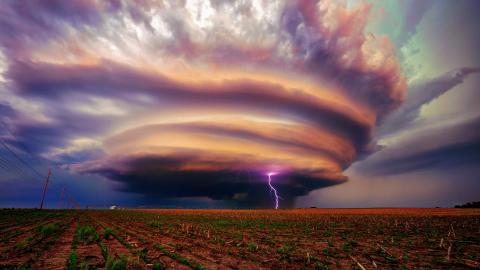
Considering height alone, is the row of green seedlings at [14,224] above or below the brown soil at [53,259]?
above

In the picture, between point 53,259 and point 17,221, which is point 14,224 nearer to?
point 17,221

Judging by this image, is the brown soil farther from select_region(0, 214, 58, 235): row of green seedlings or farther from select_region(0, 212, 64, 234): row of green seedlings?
select_region(0, 212, 64, 234): row of green seedlings

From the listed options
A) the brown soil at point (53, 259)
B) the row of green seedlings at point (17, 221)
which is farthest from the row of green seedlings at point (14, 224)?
the brown soil at point (53, 259)

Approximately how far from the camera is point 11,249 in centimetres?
1725

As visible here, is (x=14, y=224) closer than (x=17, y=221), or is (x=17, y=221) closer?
(x=14, y=224)

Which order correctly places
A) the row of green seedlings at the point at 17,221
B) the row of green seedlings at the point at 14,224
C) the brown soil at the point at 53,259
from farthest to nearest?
the row of green seedlings at the point at 17,221, the row of green seedlings at the point at 14,224, the brown soil at the point at 53,259

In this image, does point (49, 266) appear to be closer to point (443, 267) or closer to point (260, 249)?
point (260, 249)

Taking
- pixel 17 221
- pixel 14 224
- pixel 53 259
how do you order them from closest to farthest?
pixel 53 259 < pixel 14 224 < pixel 17 221

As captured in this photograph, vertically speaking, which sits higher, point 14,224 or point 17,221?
point 17,221

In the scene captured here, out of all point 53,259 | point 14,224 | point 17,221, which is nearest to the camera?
point 53,259

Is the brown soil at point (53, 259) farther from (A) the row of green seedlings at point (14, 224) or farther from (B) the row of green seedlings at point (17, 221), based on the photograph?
(B) the row of green seedlings at point (17, 221)

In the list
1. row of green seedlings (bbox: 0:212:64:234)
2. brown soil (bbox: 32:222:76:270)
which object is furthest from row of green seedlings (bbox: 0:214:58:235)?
brown soil (bbox: 32:222:76:270)

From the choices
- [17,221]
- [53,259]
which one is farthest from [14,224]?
[53,259]

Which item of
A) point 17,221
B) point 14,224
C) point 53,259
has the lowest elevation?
point 53,259
